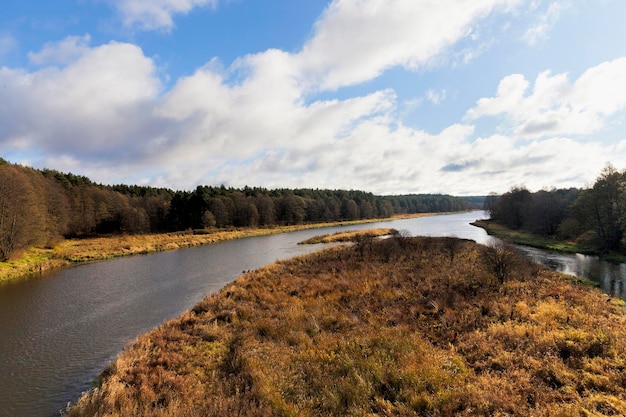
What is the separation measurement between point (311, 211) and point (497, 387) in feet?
401

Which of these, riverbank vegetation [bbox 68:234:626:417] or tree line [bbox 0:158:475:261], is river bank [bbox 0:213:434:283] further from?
riverbank vegetation [bbox 68:234:626:417]

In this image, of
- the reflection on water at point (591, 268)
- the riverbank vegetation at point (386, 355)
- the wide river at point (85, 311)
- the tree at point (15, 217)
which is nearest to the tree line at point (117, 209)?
the tree at point (15, 217)

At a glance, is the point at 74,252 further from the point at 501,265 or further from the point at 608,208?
the point at 608,208

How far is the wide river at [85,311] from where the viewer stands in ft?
41.1

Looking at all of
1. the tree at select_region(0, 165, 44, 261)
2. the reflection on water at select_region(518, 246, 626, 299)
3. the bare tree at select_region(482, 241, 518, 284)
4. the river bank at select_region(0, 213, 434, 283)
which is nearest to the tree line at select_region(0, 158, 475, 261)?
the tree at select_region(0, 165, 44, 261)

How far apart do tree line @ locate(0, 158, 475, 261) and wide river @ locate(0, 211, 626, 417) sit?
10.4 meters

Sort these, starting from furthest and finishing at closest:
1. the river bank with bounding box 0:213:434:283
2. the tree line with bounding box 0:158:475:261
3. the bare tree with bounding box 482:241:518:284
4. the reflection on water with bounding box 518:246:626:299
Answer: the tree line with bounding box 0:158:475:261 < the river bank with bounding box 0:213:434:283 < the reflection on water with bounding box 518:246:626:299 < the bare tree with bounding box 482:241:518:284

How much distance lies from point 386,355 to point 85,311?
20924 millimetres

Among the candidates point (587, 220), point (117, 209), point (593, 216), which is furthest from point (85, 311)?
point (117, 209)

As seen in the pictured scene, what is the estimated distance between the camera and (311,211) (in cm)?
13112

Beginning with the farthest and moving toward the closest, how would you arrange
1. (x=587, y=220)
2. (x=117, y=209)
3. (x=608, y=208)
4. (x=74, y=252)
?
(x=117, y=209) < (x=74, y=252) < (x=587, y=220) < (x=608, y=208)

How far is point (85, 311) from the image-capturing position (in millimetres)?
21828

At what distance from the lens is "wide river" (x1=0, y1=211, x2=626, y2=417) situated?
1253 centimetres

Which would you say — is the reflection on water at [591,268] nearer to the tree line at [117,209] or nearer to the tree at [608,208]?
the tree at [608,208]
